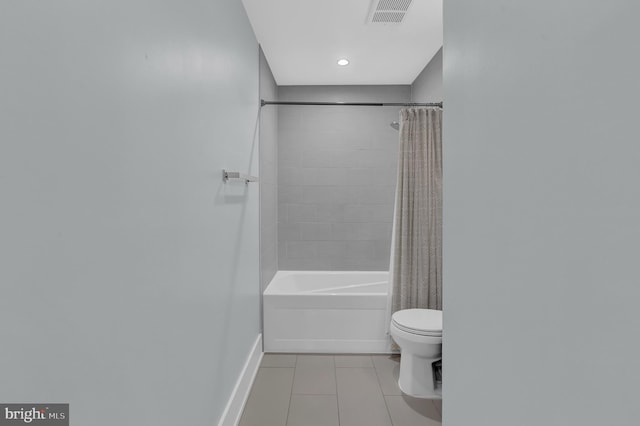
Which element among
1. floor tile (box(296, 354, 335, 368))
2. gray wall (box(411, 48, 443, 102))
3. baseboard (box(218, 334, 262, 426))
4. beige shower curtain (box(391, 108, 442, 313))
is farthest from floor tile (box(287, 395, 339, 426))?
gray wall (box(411, 48, 443, 102))

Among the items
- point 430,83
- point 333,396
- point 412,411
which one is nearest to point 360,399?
point 333,396

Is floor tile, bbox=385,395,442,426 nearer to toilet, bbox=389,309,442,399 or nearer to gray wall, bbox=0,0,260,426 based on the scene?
toilet, bbox=389,309,442,399

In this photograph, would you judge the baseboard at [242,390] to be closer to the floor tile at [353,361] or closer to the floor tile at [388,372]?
the floor tile at [353,361]

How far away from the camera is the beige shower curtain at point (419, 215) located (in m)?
2.59

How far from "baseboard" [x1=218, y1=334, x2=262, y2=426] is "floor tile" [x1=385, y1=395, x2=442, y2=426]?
0.87 m

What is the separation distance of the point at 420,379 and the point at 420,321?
36cm

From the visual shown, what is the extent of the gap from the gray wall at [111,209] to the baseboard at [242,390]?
0.13 metres

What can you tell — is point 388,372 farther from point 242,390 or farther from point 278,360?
point 242,390

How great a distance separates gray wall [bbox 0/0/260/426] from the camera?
2.05 feet
